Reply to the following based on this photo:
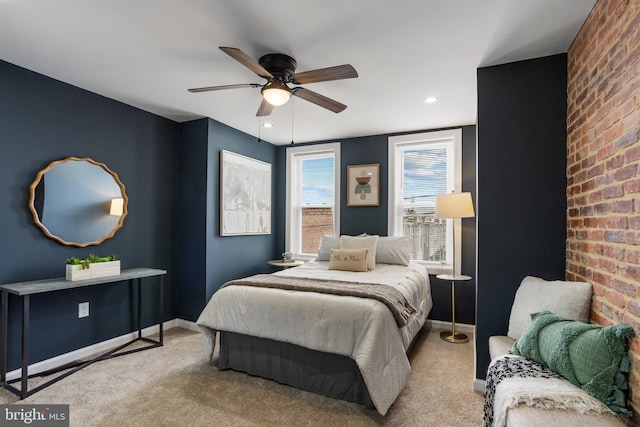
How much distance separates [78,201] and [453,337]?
13.4 ft

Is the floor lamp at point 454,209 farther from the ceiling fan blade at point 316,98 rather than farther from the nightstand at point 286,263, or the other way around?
the nightstand at point 286,263

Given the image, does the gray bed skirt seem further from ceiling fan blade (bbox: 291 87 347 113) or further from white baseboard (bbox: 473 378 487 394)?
ceiling fan blade (bbox: 291 87 347 113)

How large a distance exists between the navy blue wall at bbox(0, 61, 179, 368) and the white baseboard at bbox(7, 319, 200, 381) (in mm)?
57

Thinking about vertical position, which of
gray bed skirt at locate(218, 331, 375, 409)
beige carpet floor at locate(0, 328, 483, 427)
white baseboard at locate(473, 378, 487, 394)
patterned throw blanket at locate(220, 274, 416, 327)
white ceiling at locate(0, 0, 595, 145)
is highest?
white ceiling at locate(0, 0, 595, 145)

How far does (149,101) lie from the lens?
131 inches

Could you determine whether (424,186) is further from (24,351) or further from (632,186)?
(24,351)

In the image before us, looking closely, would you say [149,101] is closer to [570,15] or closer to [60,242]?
[60,242]

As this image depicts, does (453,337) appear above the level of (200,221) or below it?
below

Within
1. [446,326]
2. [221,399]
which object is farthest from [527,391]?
[446,326]

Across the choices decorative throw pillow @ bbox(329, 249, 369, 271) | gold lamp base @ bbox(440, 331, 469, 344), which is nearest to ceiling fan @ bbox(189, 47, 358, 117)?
decorative throw pillow @ bbox(329, 249, 369, 271)

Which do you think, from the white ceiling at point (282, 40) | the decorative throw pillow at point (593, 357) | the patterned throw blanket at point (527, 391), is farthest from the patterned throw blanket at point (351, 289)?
the white ceiling at point (282, 40)

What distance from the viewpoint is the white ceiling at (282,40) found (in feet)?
6.10

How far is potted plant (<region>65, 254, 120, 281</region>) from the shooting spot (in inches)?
104

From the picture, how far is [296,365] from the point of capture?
2.45 metres
